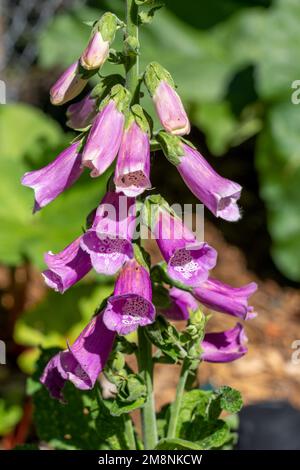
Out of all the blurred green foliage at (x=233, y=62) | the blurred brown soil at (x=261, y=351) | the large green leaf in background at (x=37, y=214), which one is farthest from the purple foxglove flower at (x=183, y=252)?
the blurred green foliage at (x=233, y=62)

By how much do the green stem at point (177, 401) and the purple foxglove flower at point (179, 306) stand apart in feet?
0.41

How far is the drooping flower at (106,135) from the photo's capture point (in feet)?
5.01

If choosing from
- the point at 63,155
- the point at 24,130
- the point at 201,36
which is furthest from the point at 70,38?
the point at 63,155

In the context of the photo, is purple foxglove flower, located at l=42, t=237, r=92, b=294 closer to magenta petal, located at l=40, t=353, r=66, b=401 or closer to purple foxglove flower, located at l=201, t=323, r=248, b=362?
magenta petal, located at l=40, t=353, r=66, b=401

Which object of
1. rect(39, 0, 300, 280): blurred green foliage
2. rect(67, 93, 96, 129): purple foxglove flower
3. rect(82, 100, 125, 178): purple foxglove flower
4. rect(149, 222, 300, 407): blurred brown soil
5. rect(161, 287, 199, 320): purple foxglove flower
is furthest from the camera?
rect(39, 0, 300, 280): blurred green foliage

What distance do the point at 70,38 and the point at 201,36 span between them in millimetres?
824

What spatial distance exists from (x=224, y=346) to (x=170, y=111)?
1.94ft

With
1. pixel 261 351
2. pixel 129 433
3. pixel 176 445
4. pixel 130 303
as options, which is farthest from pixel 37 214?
pixel 130 303

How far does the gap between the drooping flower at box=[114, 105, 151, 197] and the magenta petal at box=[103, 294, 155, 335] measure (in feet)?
0.68

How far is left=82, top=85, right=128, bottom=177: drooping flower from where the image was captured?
1528 mm

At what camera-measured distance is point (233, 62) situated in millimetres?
5000

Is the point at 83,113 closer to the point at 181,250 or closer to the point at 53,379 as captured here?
the point at 181,250

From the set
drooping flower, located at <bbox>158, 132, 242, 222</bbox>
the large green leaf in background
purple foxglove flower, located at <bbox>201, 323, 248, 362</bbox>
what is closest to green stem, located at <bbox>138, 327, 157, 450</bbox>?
purple foxglove flower, located at <bbox>201, 323, 248, 362</bbox>
